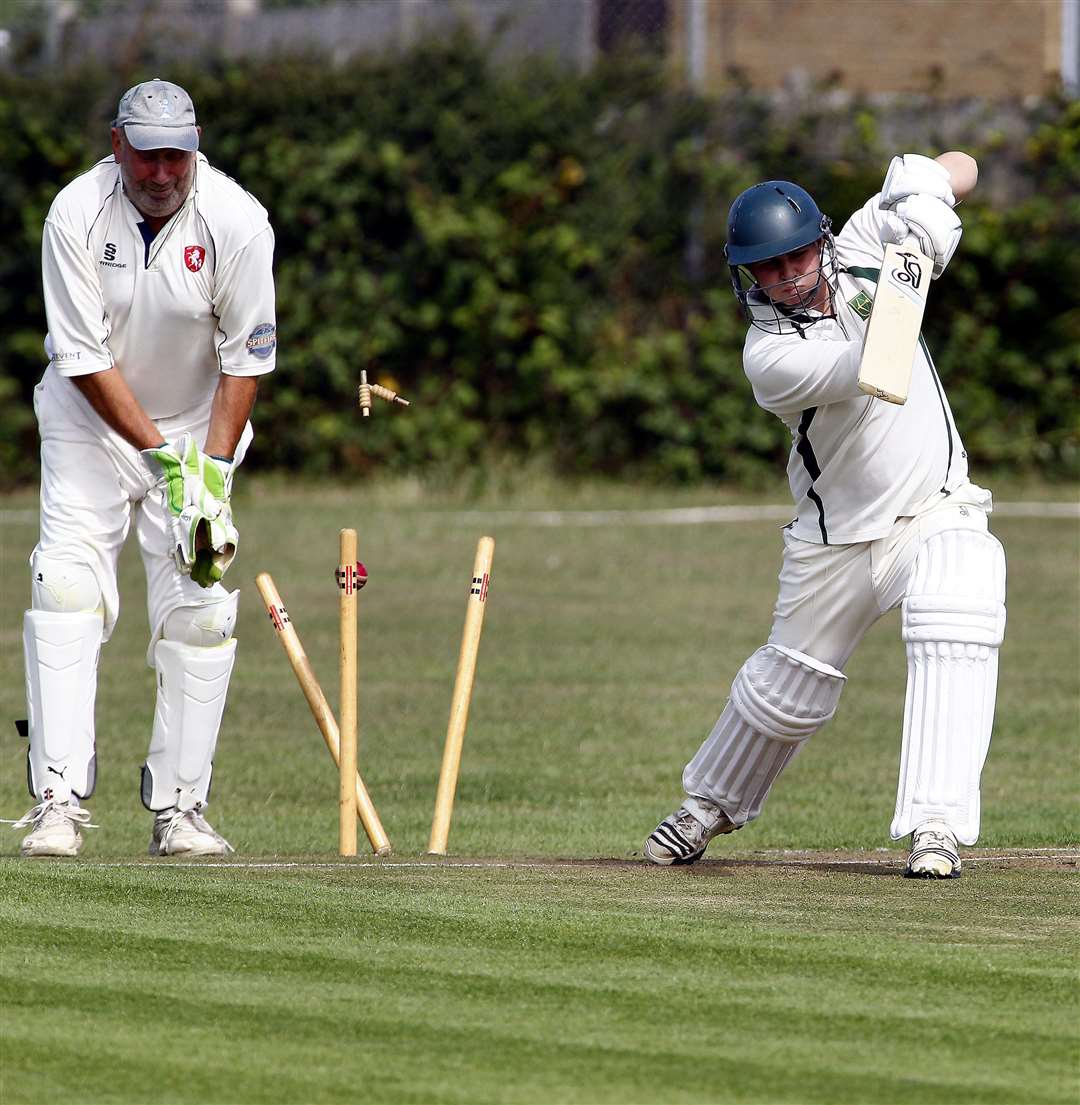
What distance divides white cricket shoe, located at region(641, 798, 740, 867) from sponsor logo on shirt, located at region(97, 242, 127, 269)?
7.64ft

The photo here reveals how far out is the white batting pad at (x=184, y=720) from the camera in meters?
6.97

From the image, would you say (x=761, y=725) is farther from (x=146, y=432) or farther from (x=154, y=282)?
(x=154, y=282)

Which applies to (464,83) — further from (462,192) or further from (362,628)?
(362,628)

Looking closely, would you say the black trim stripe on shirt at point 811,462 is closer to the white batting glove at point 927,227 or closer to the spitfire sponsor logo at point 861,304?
the spitfire sponsor logo at point 861,304

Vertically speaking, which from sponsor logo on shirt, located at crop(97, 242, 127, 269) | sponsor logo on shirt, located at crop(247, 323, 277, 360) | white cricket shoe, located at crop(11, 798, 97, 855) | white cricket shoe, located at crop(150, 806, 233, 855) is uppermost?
sponsor logo on shirt, located at crop(97, 242, 127, 269)

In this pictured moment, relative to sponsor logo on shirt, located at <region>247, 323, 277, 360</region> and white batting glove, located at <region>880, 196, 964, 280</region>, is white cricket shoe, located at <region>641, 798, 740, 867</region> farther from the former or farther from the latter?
sponsor logo on shirt, located at <region>247, 323, 277, 360</region>

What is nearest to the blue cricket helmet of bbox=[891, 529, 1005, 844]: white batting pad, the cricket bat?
the cricket bat

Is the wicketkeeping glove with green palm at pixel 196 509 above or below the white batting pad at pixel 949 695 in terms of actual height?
above

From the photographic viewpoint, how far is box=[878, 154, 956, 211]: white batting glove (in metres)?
6.36

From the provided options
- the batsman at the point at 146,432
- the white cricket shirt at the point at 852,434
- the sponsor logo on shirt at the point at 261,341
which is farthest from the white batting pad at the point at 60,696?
the white cricket shirt at the point at 852,434

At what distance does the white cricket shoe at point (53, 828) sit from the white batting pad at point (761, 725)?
182 centimetres

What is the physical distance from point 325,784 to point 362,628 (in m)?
4.05

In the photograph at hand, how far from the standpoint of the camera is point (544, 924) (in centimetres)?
534

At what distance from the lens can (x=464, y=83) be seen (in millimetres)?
18828
